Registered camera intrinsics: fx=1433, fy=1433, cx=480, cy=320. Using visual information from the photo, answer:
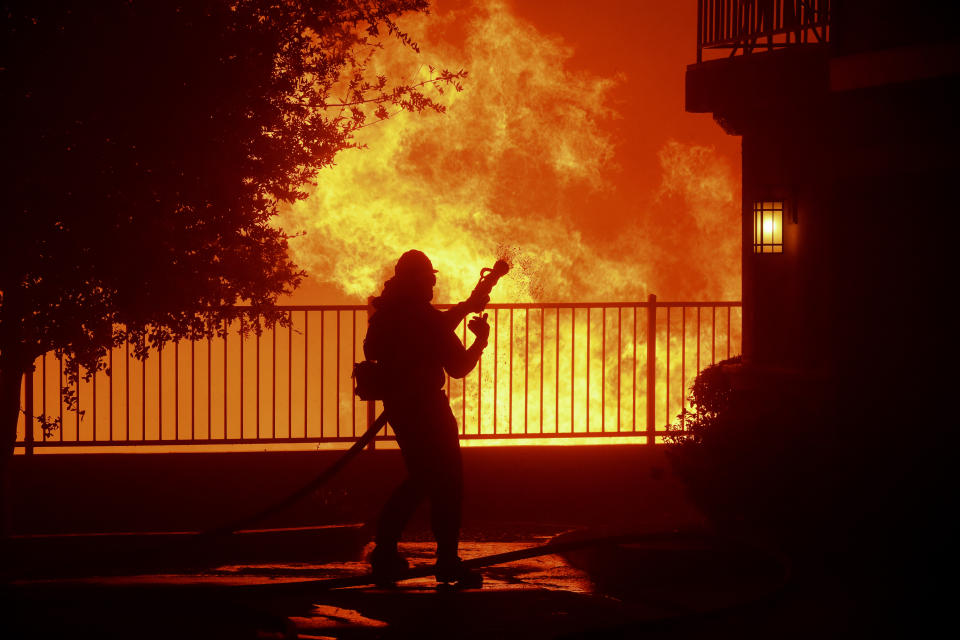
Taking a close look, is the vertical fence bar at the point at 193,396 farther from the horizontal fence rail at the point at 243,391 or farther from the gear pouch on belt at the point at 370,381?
the gear pouch on belt at the point at 370,381

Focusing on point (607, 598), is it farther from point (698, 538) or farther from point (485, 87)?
point (485, 87)

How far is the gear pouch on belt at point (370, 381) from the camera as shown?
318 inches

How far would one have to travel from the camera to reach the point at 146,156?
30.2 ft

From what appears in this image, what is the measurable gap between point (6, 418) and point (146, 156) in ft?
7.32

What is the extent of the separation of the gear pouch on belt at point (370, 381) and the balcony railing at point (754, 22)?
16.2ft

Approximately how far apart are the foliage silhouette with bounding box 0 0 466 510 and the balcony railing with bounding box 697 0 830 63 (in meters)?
2.96

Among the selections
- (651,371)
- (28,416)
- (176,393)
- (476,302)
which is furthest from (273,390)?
(476,302)

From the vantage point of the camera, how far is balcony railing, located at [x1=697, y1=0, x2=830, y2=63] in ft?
38.7

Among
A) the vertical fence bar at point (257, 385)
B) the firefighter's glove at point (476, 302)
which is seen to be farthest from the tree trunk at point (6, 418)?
the firefighter's glove at point (476, 302)

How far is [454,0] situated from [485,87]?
1.21 m

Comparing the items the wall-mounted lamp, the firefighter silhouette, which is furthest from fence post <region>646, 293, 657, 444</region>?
the firefighter silhouette

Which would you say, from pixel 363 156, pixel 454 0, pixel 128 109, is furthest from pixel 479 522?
pixel 454 0

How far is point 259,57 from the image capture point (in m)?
9.44

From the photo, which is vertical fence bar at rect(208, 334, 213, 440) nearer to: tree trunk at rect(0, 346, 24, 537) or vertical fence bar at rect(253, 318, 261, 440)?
vertical fence bar at rect(253, 318, 261, 440)
